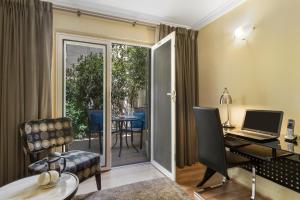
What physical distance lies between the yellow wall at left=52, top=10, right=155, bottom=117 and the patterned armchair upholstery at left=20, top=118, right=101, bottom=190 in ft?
1.19

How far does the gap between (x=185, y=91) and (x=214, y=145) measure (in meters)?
1.42

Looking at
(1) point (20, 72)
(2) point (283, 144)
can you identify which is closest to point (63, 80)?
(1) point (20, 72)

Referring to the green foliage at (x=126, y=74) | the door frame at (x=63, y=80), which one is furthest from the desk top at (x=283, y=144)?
the green foliage at (x=126, y=74)

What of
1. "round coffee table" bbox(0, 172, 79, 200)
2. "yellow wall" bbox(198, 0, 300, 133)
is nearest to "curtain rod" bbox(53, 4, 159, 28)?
"yellow wall" bbox(198, 0, 300, 133)

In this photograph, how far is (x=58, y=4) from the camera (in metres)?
2.54

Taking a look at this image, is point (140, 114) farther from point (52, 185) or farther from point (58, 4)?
point (52, 185)

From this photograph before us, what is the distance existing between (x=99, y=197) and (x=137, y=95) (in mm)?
3270

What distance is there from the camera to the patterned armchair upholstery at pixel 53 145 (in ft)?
6.35

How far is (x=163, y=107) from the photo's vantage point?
9.32ft

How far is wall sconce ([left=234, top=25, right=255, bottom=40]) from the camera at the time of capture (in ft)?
7.72

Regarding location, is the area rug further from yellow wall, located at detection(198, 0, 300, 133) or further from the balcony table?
the balcony table

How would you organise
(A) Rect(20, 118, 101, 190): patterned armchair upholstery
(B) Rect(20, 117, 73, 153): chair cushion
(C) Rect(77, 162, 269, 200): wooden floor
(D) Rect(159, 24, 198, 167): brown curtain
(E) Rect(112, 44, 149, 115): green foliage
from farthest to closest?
(E) Rect(112, 44, 149, 115): green foliage → (D) Rect(159, 24, 198, 167): brown curtain → (C) Rect(77, 162, 269, 200): wooden floor → (B) Rect(20, 117, 73, 153): chair cushion → (A) Rect(20, 118, 101, 190): patterned armchair upholstery

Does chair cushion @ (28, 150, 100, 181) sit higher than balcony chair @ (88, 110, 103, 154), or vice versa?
balcony chair @ (88, 110, 103, 154)

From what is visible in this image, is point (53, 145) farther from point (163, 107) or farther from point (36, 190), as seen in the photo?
point (163, 107)
